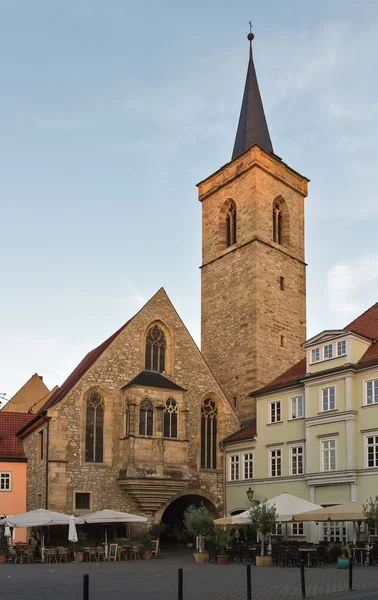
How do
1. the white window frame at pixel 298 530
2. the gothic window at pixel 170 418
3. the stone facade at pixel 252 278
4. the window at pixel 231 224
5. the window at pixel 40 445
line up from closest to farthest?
the white window frame at pixel 298 530, the window at pixel 40 445, the gothic window at pixel 170 418, the stone facade at pixel 252 278, the window at pixel 231 224

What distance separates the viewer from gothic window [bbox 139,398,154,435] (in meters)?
33.7

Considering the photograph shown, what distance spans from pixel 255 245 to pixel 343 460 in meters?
15.9

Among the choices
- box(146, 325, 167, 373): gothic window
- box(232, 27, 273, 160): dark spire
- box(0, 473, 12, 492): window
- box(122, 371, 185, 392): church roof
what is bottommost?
box(0, 473, 12, 492): window

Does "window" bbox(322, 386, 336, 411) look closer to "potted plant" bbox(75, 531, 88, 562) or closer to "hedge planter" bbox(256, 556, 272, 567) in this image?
Answer: "hedge planter" bbox(256, 556, 272, 567)

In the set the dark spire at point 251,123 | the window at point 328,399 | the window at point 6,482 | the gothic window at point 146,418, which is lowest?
the window at point 6,482

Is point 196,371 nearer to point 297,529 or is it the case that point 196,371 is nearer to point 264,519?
point 297,529

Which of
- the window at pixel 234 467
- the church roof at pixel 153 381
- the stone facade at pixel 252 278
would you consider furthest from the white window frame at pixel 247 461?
the church roof at pixel 153 381

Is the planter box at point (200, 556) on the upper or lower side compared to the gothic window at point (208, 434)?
lower

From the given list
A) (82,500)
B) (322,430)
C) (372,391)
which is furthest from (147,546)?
(372,391)

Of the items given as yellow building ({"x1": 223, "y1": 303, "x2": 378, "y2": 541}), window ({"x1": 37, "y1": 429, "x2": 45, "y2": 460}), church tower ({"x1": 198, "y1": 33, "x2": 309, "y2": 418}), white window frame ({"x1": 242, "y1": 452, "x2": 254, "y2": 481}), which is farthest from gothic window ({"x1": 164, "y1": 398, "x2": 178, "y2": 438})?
window ({"x1": 37, "y1": 429, "x2": 45, "y2": 460})

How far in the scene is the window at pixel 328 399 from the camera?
29891 millimetres

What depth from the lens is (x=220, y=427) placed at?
3697 cm

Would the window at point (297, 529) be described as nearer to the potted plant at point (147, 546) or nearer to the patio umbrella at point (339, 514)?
the potted plant at point (147, 546)

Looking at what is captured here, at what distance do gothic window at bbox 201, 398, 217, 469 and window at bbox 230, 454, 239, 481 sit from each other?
2.85 feet
